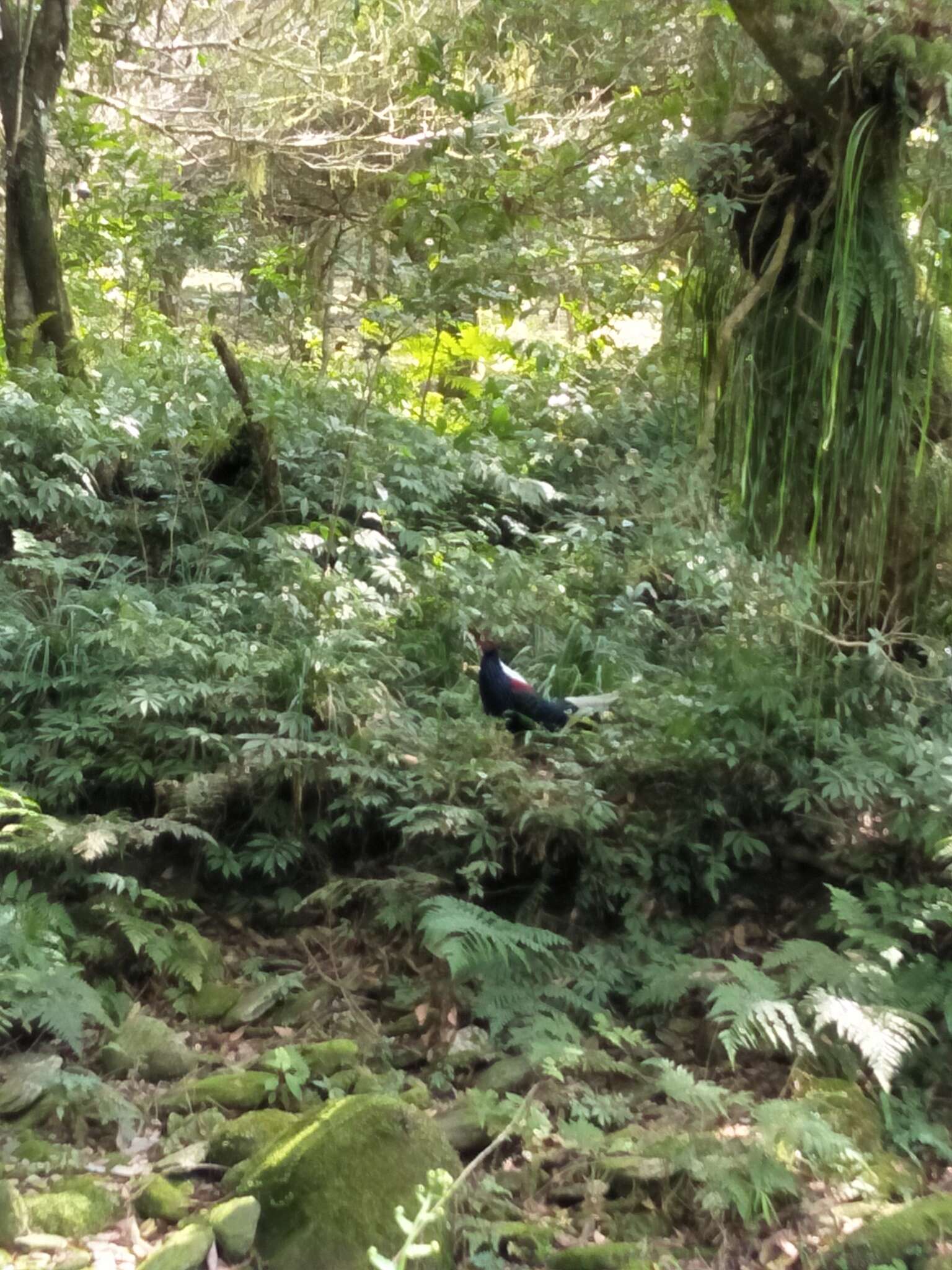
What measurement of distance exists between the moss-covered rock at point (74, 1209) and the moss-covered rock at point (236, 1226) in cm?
22

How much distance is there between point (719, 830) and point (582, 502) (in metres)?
2.76

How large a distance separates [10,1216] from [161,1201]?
0.30 metres

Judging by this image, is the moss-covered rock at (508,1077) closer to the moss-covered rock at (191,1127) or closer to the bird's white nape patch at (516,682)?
the moss-covered rock at (191,1127)

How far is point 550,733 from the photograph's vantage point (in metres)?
3.73

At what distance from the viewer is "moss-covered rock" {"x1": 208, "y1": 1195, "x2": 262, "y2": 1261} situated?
6.68ft

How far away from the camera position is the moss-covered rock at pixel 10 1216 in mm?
1966

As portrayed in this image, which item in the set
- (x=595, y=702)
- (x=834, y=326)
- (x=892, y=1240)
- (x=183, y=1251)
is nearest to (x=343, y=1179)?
(x=183, y=1251)

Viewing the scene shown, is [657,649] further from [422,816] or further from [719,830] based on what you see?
[422,816]

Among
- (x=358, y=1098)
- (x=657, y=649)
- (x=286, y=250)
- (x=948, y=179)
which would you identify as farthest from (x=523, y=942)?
(x=286, y=250)

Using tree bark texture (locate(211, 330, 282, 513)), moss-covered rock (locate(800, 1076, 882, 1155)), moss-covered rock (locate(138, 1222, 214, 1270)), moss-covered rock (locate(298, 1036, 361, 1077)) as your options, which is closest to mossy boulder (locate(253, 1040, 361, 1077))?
moss-covered rock (locate(298, 1036, 361, 1077))

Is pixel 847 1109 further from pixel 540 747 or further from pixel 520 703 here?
pixel 520 703

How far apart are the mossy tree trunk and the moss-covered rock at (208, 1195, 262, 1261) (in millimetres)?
2400

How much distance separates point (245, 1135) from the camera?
92.9 inches

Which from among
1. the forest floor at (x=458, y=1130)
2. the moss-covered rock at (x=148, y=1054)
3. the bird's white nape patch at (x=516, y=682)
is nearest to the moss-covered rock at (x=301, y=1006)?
the forest floor at (x=458, y=1130)
